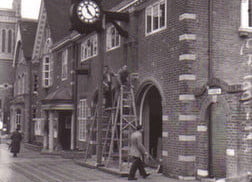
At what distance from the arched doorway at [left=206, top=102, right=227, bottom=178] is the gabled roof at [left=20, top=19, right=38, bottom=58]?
26594 mm

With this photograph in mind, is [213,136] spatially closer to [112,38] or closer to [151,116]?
[151,116]

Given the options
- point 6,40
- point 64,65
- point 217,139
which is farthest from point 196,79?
point 6,40

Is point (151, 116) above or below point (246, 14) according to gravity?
below

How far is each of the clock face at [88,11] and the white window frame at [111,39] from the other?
3.15 meters

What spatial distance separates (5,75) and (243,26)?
5085 cm

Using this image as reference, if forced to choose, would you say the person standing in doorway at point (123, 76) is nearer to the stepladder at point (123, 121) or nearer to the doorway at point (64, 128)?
the stepladder at point (123, 121)

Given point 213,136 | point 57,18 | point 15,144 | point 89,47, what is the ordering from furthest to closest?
point 57,18 → point 89,47 → point 15,144 → point 213,136

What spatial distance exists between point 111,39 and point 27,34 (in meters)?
20.8

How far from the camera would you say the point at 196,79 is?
13766 mm

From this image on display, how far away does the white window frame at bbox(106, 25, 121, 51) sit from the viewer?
19672 mm

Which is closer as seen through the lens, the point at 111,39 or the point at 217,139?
the point at 217,139

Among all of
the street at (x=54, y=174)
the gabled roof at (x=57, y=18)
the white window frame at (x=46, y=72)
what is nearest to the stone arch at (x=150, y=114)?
the street at (x=54, y=174)

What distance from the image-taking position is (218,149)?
13.1 m

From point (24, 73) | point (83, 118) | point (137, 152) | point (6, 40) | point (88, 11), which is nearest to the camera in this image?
point (137, 152)
